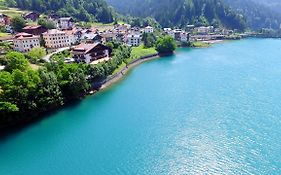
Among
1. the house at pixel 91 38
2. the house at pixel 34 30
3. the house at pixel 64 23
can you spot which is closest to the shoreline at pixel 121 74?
the house at pixel 91 38

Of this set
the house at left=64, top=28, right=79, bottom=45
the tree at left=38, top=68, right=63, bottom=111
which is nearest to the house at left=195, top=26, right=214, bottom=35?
the house at left=64, top=28, right=79, bottom=45

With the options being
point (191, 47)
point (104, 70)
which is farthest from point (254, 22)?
point (104, 70)

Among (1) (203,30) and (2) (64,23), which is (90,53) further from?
(1) (203,30)

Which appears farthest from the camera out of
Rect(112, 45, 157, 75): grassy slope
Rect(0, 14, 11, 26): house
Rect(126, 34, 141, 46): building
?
Rect(126, 34, 141, 46): building

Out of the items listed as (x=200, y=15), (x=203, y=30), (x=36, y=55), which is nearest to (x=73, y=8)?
(x=203, y=30)

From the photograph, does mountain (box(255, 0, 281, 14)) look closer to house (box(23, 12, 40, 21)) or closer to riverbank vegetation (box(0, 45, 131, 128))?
house (box(23, 12, 40, 21))

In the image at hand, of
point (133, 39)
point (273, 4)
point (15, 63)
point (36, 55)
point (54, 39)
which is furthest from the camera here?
point (273, 4)
